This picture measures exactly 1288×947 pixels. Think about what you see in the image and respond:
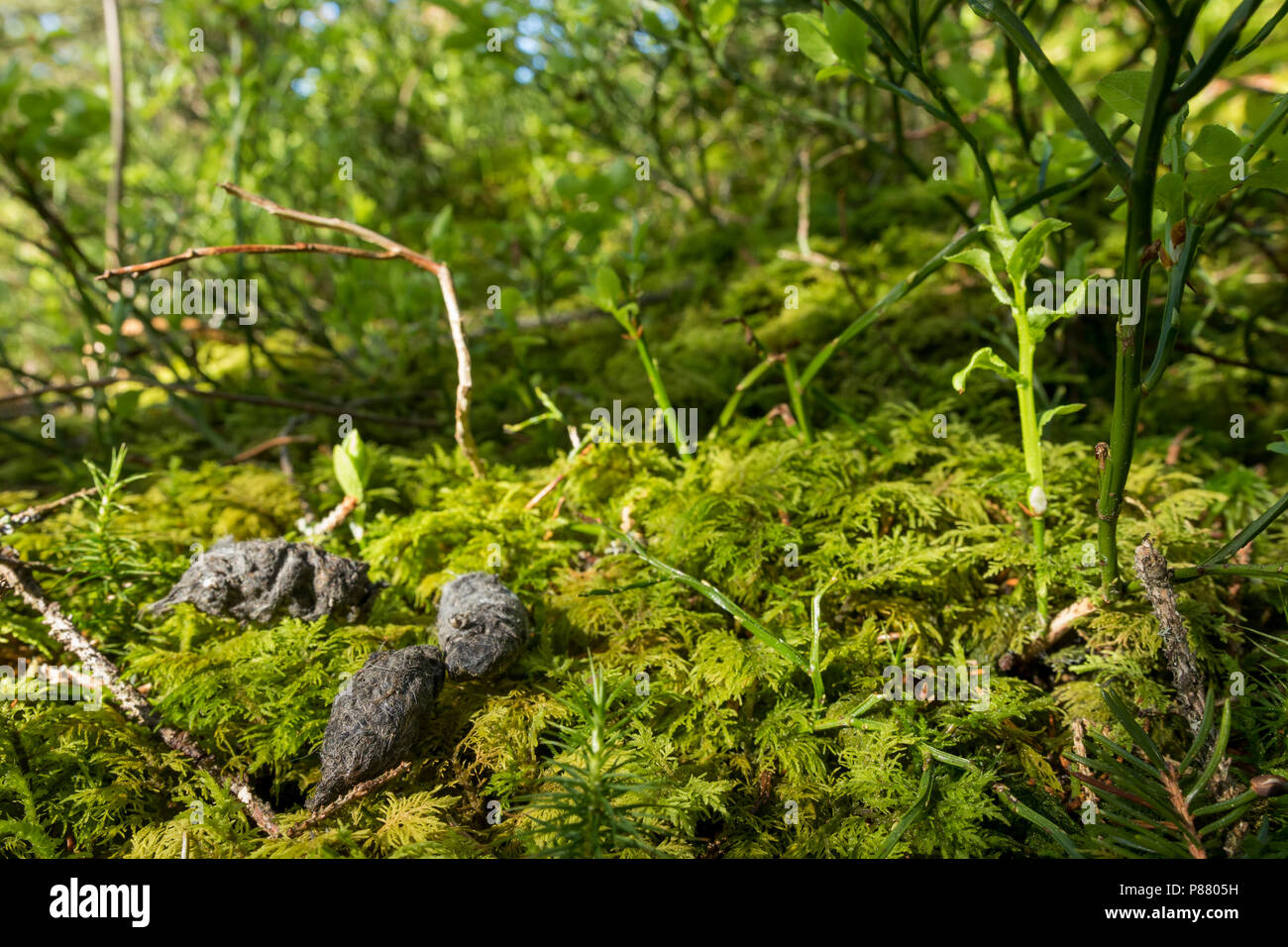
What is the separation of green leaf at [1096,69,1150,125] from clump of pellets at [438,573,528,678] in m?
1.10

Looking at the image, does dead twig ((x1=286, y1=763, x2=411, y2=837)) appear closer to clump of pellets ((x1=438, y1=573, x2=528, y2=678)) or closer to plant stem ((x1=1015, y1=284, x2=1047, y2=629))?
clump of pellets ((x1=438, y1=573, x2=528, y2=678))

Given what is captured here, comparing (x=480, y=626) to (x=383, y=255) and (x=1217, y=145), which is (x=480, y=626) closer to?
(x=383, y=255)

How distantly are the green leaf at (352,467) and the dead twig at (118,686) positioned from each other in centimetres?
53

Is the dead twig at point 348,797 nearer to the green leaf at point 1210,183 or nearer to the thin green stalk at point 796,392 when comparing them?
the thin green stalk at point 796,392

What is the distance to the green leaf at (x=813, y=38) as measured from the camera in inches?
51.8

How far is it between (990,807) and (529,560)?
901mm

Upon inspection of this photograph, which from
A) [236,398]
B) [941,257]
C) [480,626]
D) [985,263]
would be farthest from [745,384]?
[236,398]

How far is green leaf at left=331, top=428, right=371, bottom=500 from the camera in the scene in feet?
5.20

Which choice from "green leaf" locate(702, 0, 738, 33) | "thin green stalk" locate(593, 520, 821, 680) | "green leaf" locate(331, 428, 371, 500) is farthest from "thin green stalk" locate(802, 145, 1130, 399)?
"green leaf" locate(331, 428, 371, 500)

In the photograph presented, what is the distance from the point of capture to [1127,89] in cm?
93

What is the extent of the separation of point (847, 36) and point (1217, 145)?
625 mm

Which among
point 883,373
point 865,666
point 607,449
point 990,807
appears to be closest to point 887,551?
point 865,666

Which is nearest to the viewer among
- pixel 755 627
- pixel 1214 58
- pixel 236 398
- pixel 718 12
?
pixel 1214 58
